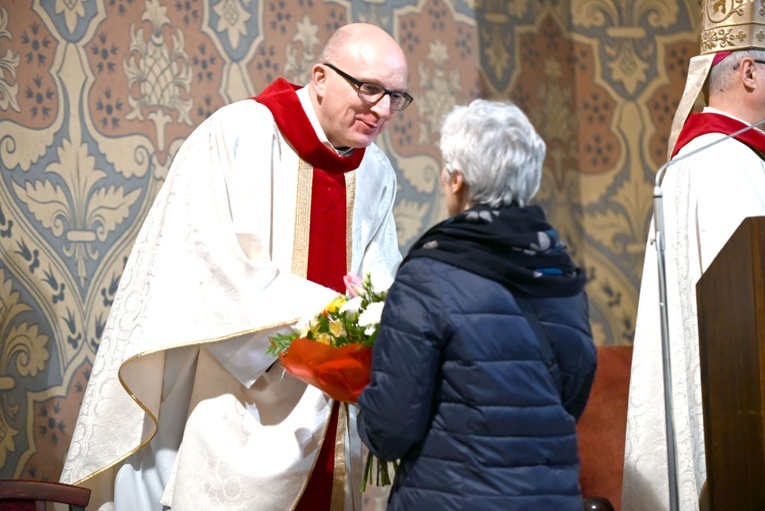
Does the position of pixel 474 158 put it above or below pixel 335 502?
above

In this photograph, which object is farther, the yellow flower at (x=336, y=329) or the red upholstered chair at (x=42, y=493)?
the red upholstered chair at (x=42, y=493)

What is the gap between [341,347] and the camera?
7.94ft

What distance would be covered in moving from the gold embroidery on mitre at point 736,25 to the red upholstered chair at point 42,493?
2.50m

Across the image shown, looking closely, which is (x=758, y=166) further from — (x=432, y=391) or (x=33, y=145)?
(x=33, y=145)

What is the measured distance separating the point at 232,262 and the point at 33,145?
1071 millimetres

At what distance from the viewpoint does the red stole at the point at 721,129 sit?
3.52 meters

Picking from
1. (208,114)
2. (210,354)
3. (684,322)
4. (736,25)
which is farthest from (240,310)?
(736,25)

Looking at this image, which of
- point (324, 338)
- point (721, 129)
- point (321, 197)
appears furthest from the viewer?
point (721, 129)

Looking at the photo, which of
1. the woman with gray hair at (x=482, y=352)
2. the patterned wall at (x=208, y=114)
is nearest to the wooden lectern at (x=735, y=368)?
the woman with gray hair at (x=482, y=352)

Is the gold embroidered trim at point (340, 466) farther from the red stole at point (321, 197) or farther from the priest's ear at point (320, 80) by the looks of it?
the priest's ear at point (320, 80)

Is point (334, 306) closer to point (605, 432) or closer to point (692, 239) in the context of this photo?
point (692, 239)

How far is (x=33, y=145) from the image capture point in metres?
3.65

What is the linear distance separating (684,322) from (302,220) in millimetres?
1244

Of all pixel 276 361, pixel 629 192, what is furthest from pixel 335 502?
pixel 629 192
